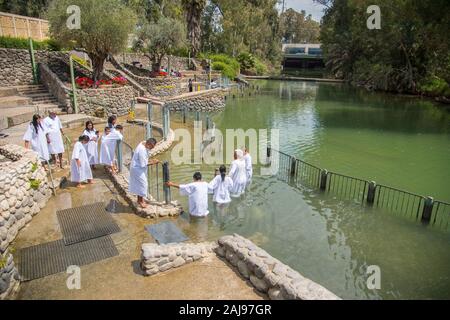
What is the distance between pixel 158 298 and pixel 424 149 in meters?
17.2

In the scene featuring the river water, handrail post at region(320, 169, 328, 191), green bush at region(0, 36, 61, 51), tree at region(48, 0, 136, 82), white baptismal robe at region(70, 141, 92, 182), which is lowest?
the river water

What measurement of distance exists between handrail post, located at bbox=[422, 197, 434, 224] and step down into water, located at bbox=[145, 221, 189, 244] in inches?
254

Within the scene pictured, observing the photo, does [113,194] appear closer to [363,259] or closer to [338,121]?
[363,259]

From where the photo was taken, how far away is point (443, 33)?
23.1m

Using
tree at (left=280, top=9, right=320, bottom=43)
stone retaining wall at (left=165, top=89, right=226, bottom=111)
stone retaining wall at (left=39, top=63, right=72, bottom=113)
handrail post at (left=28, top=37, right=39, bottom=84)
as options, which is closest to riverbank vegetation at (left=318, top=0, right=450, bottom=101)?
stone retaining wall at (left=165, top=89, right=226, bottom=111)

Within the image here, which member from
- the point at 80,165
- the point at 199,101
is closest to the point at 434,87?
the point at 199,101

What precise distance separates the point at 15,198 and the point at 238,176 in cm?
561

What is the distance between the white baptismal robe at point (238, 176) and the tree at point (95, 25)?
13782 millimetres

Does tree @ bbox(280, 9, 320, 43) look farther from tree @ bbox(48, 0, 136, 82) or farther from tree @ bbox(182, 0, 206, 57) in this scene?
tree @ bbox(48, 0, 136, 82)

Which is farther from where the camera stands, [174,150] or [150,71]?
[150,71]

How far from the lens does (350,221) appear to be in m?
8.86

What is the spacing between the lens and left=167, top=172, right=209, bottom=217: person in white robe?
7613mm

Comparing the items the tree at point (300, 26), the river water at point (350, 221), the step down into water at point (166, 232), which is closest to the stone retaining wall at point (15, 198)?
the step down into water at point (166, 232)
